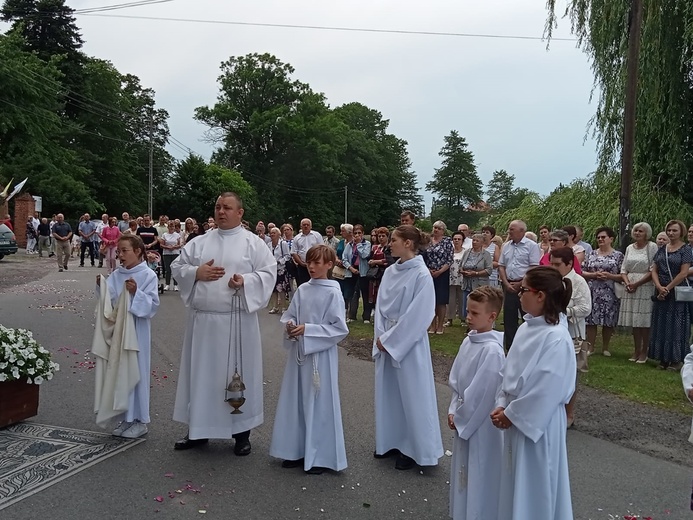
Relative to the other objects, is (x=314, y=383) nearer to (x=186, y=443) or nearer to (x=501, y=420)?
(x=186, y=443)

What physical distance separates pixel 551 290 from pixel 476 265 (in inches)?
342

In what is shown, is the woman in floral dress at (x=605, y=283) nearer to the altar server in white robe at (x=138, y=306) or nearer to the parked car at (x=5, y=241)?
the altar server in white robe at (x=138, y=306)

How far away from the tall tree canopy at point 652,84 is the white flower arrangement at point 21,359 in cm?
1457

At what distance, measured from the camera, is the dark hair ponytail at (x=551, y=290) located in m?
3.58

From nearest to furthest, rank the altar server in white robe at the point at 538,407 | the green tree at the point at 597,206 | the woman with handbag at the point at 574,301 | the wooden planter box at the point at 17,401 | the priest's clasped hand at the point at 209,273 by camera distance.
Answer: the altar server in white robe at the point at 538,407 → the priest's clasped hand at the point at 209,273 → the woman with handbag at the point at 574,301 → the wooden planter box at the point at 17,401 → the green tree at the point at 597,206

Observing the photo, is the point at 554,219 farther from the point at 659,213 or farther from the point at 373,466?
the point at 373,466

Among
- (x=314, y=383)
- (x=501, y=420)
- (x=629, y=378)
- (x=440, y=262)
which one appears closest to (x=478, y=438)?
(x=501, y=420)

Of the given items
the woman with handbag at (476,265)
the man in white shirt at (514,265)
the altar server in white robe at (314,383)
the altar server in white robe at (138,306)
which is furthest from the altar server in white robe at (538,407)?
the woman with handbag at (476,265)

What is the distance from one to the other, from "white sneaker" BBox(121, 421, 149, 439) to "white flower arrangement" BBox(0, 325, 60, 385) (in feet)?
3.20

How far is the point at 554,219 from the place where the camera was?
17.1 meters

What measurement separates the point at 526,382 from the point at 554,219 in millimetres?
14494

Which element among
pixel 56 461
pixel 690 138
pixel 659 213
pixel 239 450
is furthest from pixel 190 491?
pixel 690 138

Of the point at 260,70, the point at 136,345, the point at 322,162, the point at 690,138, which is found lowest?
the point at 136,345

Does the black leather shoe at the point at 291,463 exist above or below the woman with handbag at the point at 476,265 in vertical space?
below
